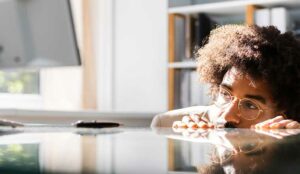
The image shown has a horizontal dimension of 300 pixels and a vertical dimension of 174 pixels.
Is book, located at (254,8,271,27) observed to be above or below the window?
above

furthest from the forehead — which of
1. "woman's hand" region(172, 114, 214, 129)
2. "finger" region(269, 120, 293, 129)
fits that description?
"finger" region(269, 120, 293, 129)

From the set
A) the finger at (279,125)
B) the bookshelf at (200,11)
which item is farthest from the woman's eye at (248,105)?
the bookshelf at (200,11)

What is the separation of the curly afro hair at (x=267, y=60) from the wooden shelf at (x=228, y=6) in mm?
1611

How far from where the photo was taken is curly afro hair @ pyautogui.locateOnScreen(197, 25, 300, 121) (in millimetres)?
1141

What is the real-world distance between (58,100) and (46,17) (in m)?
1.37

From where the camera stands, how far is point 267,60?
116cm

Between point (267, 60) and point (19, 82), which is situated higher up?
point (267, 60)

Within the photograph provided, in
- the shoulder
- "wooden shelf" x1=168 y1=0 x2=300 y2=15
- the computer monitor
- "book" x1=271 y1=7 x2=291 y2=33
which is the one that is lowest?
the shoulder

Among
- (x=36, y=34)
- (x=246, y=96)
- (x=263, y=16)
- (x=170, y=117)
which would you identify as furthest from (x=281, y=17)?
(x=246, y=96)

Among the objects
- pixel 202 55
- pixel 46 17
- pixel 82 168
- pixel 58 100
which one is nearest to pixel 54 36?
pixel 46 17

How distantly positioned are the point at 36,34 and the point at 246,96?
1330mm

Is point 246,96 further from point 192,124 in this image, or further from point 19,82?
point 19,82

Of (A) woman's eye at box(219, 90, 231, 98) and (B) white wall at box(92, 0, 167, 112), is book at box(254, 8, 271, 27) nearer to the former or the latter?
(B) white wall at box(92, 0, 167, 112)

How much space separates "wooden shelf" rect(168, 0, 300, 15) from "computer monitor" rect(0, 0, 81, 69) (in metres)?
1.11
